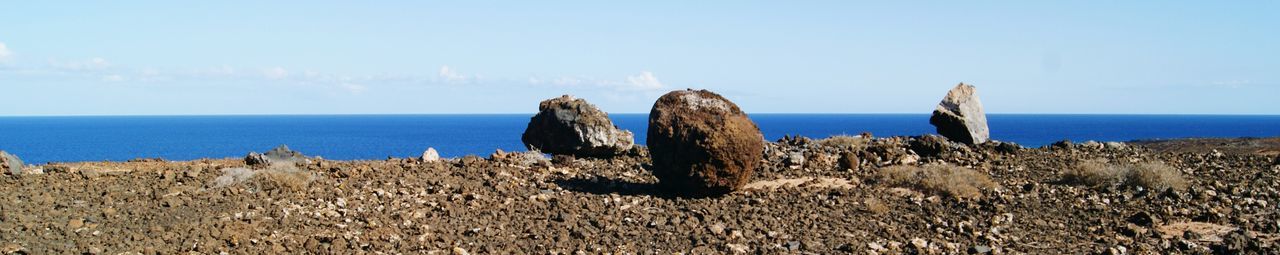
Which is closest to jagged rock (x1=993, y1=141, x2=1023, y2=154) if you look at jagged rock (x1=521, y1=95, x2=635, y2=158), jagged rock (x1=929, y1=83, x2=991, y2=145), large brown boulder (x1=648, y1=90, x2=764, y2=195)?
Result: jagged rock (x1=929, y1=83, x2=991, y2=145)

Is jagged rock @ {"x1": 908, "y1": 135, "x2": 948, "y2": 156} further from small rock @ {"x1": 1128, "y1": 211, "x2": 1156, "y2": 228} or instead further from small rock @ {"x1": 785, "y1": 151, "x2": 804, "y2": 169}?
small rock @ {"x1": 1128, "y1": 211, "x2": 1156, "y2": 228}

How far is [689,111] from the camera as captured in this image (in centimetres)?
1186

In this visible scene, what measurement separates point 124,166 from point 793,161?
10.5 metres

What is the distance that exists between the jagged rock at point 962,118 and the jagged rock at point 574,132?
29.5 feet

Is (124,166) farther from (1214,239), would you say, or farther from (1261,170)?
(1261,170)

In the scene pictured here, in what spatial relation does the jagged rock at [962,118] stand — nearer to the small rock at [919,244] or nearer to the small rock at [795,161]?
the small rock at [795,161]

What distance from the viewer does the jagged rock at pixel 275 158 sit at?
1340cm

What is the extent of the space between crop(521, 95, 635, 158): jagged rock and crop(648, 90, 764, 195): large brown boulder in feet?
12.7

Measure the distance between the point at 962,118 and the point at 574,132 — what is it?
1048cm

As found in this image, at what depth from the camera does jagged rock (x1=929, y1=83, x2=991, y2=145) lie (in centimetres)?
2144

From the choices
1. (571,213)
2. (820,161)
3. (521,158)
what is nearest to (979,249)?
(571,213)

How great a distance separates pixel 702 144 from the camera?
37.8 ft

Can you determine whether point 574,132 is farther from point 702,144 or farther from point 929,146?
point 929,146

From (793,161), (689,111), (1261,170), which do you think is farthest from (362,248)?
(1261,170)
